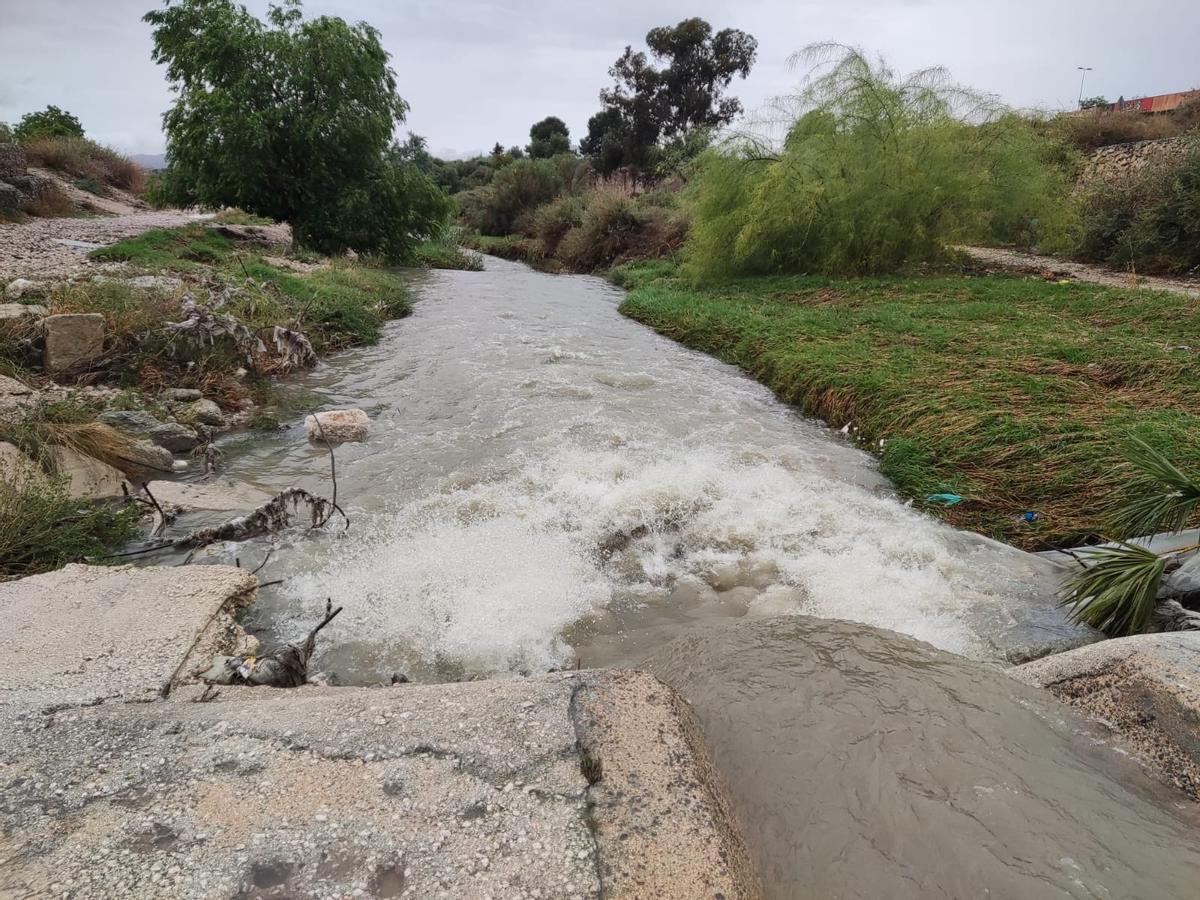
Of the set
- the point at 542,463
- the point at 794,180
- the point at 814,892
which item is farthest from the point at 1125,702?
the point at 794,180

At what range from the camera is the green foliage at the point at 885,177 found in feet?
41.0

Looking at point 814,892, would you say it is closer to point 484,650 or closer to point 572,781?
point 572,781

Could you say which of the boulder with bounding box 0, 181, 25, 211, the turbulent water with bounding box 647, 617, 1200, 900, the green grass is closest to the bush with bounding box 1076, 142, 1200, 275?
the turbulent water with bounding box 647, 617, 1200, 900

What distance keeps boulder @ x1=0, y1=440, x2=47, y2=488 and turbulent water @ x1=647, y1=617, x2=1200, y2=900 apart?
383cm

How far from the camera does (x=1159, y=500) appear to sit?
3322mm

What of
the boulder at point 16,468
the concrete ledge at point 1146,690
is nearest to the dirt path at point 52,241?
the boulder at point 16,468

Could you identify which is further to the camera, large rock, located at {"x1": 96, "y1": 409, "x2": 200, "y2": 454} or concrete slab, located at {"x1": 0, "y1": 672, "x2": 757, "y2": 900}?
large rock, located at {"x1": 96, "y1": 409, "x2": 200, "y2": 454}

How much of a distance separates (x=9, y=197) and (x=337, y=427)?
13523 millimetres

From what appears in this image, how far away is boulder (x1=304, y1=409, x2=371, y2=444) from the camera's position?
18.9ft

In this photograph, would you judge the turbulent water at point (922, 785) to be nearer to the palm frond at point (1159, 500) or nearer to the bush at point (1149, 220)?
the palm frond at point (1159, 500)

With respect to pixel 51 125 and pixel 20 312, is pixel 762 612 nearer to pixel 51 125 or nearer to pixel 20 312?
pixel 20 312

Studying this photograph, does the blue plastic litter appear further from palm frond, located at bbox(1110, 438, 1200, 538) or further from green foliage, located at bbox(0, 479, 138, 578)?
green foliage, located at bbox(0, 479, 138, 578)

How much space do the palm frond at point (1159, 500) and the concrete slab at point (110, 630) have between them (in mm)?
4585

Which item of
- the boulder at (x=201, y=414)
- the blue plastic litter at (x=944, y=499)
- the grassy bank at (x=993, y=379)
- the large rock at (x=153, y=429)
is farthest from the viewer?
the boulder at (x=201, y=414)
